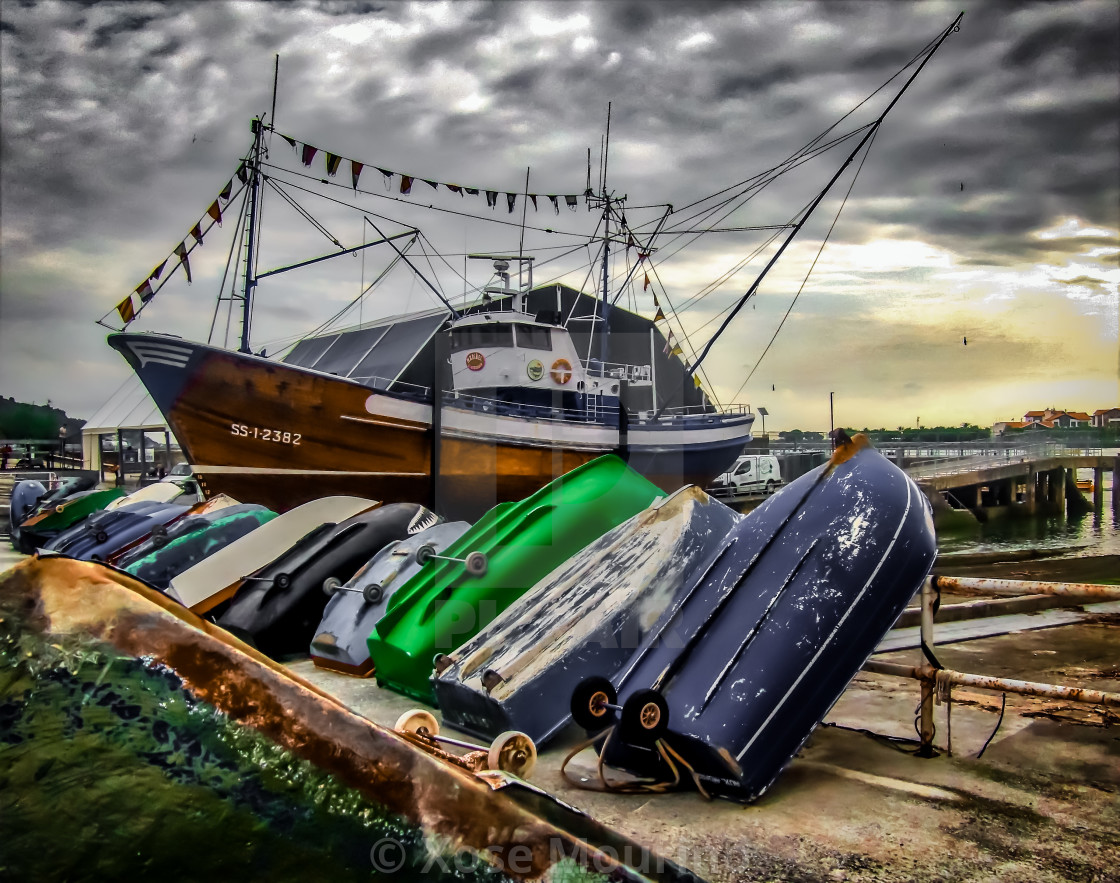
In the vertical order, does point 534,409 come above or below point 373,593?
above

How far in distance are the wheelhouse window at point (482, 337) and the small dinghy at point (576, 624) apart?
16.3m

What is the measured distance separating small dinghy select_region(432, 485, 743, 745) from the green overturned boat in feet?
1.21

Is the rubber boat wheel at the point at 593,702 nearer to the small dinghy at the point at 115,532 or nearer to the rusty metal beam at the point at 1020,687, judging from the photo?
the rusty metal beam at the point at 1020,687

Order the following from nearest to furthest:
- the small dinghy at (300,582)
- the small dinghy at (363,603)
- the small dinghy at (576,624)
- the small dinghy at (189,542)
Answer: the small dinghy at (576,624), the small dinghy at (363,603), the small dinghy at (300,582), the small dinghy at (189,542)

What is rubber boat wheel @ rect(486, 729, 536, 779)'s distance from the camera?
1.92m

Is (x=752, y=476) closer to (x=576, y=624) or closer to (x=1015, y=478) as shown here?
(x=1015, y=478)

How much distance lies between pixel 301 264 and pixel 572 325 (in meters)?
14.3

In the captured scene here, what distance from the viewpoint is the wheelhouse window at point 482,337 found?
20125 mm

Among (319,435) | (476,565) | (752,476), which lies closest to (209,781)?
(476,565)

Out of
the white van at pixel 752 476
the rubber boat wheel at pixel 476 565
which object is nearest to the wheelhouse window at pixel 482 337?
the white van at pixel 752 476

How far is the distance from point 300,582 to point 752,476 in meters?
25.4

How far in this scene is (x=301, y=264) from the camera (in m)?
17.6

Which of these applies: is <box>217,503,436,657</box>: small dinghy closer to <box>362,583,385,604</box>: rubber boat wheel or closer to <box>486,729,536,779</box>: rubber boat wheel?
<box>362,583,385,604</box>: rubber boat wheel

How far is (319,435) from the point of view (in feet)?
49.8
